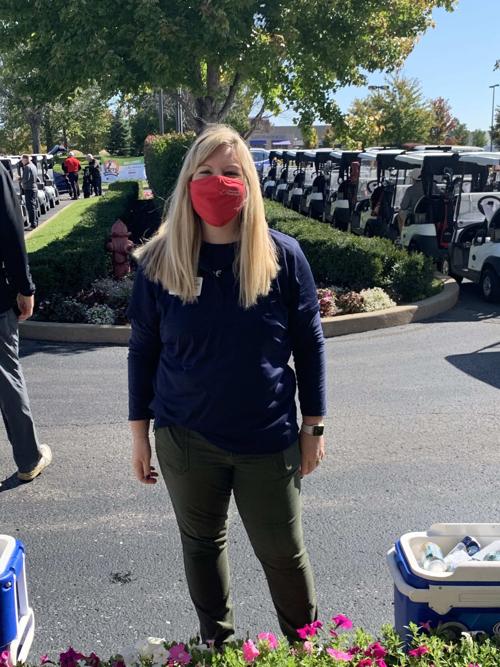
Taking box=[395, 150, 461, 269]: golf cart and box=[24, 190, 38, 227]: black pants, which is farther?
box=[24, 190, 38, 227]: black pants

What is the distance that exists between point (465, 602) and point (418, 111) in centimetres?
4949

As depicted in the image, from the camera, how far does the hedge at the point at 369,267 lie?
9.23 meters

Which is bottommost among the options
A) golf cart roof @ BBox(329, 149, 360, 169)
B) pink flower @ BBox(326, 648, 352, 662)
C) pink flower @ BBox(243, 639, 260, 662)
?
pink flower @ BBox(243, 639, 260, 662)

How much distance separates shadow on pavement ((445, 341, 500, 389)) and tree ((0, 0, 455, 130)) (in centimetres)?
586

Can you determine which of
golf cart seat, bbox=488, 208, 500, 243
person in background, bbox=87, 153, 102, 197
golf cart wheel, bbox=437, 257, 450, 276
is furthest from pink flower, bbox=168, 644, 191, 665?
person in background, bbox=87, 153, 102, 197

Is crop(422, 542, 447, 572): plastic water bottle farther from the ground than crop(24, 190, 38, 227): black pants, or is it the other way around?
crop(24, 190, 38, 227): black pants

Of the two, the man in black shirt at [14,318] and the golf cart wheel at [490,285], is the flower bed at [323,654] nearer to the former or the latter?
the man in black shirt at [14,318]

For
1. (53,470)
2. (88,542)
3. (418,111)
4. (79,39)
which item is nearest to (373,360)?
(53,470)

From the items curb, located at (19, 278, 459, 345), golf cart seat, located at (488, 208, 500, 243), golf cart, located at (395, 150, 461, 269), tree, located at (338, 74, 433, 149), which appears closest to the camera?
curb, located at (19, 278, 459, 345)

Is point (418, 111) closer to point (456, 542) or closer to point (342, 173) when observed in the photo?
point (342, 173)

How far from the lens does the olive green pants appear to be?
2354mm

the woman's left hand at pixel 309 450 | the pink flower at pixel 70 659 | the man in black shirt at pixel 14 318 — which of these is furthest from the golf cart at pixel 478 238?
the pink flower at pixel 70 659

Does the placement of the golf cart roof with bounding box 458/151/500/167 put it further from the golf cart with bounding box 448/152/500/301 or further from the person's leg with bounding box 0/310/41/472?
the person's leg with bounding box 0/310/41/472

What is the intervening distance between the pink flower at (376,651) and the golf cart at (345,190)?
14.3 metres
